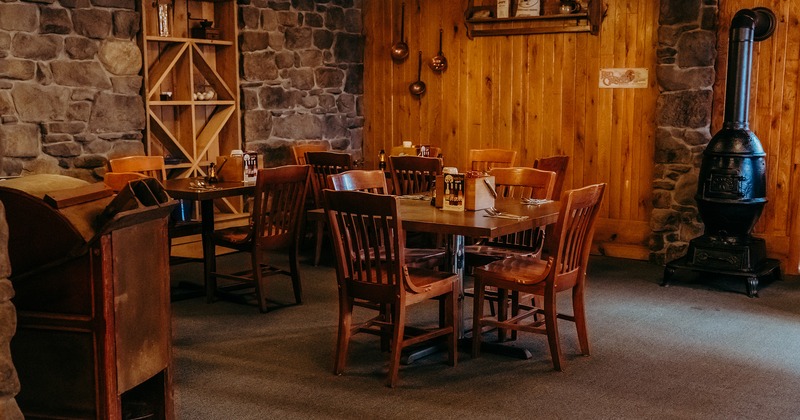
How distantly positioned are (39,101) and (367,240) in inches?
115

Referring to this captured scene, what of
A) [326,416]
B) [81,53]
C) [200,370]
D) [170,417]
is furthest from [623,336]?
[81,53]

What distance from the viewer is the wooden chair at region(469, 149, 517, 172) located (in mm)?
6359

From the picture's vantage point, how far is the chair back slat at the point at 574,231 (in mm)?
3898

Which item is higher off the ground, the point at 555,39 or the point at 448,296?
the point at 555,39

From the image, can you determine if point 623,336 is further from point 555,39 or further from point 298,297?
point 555,39

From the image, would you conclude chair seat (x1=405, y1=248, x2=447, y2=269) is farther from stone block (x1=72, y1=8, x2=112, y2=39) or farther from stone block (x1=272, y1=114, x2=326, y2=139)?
stone block (x1=272, y1=114, x2=326, y2=139)

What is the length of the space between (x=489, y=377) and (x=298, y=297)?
173 centimetres

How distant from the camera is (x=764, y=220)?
6328 millimetres

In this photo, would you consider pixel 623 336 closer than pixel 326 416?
No

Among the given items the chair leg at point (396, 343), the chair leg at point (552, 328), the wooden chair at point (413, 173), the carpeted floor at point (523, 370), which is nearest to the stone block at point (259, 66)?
the wooden chair at point (413, 173)

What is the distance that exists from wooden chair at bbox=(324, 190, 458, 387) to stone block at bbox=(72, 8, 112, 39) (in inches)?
112

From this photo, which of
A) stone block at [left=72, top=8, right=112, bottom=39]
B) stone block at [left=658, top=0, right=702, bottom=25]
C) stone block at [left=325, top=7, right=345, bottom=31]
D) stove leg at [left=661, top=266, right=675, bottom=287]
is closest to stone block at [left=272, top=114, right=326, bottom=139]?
stone block at [left=325, top=7, right=345, bottom=31]

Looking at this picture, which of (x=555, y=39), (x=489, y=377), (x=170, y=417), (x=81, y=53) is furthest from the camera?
(x=555, y=39)

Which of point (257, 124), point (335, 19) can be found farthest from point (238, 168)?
point (335, 19)
